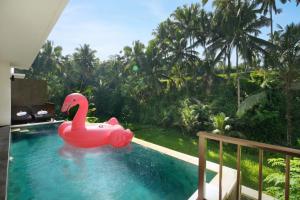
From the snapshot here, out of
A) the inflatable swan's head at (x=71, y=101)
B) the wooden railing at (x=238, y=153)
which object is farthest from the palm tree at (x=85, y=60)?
the wooden railing at (x=238, y=153)

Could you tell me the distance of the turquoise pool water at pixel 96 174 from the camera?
4.00 m

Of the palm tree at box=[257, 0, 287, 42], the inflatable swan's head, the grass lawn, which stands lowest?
the grass lawn

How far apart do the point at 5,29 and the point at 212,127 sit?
13.1 metres

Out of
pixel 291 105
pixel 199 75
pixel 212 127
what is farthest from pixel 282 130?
pixel 199 75

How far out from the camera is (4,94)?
29.3 feet

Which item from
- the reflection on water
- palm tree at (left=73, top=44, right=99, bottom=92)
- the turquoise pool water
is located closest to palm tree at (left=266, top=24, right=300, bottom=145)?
the turquoise pool water

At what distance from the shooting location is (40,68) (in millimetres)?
29328

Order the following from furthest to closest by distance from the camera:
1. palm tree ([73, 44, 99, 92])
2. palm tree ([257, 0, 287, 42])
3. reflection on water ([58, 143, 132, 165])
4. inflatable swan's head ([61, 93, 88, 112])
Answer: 1. palm tree ([73, 44, 99, 92])
2. palm tree ([257, 0, 287, 42])
3. inflatable swan's head ([61, 93, 88, 112])
4. reflection on water ([58, 143, 132, 165])

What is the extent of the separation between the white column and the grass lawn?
8.64 meters

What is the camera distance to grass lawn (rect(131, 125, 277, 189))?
28.2ft

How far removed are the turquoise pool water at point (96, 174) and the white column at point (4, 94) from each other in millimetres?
2650

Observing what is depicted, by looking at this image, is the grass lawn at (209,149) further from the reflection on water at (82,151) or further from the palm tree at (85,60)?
the palm tree at (85,60)

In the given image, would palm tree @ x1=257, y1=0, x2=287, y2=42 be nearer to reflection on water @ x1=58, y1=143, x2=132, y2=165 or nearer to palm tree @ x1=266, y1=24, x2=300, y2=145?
palm tree @ x1=266, y1=24, x2=300, y2=145

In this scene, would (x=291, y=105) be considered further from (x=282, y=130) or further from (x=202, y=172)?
(x=202, y=172)
